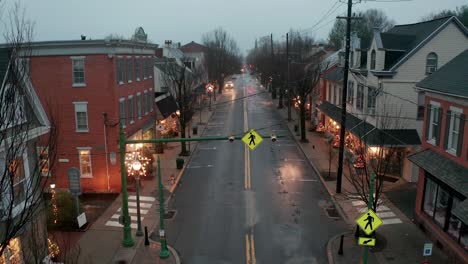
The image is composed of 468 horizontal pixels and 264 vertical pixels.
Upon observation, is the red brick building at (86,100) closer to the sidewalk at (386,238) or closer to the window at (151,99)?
the window at (151,99)

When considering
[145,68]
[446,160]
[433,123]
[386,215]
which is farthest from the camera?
[145,68]

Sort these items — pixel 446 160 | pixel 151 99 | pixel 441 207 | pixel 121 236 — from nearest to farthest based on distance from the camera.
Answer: pixel 446 160, pixel 441 207, pixel 121 236, pixel 151 99

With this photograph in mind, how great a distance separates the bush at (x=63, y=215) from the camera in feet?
66.0

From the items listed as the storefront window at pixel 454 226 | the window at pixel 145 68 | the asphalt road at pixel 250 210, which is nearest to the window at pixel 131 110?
the window at pixel 145 68

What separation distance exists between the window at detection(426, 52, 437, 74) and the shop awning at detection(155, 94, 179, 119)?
22.4 meters

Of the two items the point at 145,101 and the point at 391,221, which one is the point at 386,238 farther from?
the point at 145,101

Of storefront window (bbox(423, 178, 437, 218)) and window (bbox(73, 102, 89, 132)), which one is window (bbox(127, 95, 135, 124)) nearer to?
window (bbox(73, 102, 89, 132))

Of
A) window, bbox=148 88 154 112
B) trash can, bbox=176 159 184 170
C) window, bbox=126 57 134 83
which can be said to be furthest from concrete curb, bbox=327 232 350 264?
window, bbox=148 88 154 112

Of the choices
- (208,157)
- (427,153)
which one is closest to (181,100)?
(208,157)

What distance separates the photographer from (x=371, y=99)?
92.6 feet

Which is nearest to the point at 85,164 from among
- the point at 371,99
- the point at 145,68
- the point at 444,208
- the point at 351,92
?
the point at 145,68

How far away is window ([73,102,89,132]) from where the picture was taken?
82.1 ft

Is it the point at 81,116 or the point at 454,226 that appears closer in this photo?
the point at 454,226

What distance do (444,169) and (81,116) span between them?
1978cm
